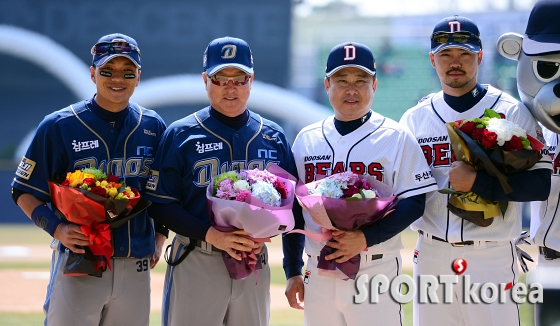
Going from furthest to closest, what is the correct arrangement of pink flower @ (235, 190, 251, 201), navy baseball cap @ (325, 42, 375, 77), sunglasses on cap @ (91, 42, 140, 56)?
sunglasses on cap @ (91, 42, 140, 56) → navy baseball cap @ (325, 42, 375, 77) → pink flower @ (235, 190, 251, 201)

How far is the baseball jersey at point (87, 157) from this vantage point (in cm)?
359

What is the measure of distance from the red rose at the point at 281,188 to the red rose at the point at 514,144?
46.5 inches

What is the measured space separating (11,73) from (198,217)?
25297mm

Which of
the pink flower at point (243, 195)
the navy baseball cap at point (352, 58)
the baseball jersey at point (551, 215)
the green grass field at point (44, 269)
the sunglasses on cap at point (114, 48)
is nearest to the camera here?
the pink flower at point (243, 195)

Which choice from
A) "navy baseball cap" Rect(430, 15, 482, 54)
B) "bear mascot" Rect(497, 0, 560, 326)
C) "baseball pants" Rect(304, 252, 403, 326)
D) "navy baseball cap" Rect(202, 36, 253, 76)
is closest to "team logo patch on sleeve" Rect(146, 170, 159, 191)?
"navy baseball cap" Rect(202, 36, 253, 76)

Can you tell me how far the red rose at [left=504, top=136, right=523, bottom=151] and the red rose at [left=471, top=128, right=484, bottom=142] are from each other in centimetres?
13

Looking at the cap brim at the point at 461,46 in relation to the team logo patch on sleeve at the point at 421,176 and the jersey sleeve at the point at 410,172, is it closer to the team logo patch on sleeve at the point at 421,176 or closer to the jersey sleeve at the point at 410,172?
the jersey sleeve at the point at 410,172

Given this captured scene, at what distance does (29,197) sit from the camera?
3619 millimetres

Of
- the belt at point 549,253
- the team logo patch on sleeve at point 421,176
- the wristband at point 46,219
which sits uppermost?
the team logo patch on sleeve at point 421,176

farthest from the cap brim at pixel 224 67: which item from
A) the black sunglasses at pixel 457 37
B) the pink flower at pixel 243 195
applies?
the black sunglasses at pixel 457 37

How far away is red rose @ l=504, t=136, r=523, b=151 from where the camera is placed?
11.3 ft

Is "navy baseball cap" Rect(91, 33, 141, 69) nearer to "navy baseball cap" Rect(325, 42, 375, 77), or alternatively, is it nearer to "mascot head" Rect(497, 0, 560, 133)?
"navy baseball cap" Rect(325, 42, 375, 77)

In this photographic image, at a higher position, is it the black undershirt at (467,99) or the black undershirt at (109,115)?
the black undershirt at (467,99)

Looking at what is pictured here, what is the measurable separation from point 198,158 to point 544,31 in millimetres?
2141
